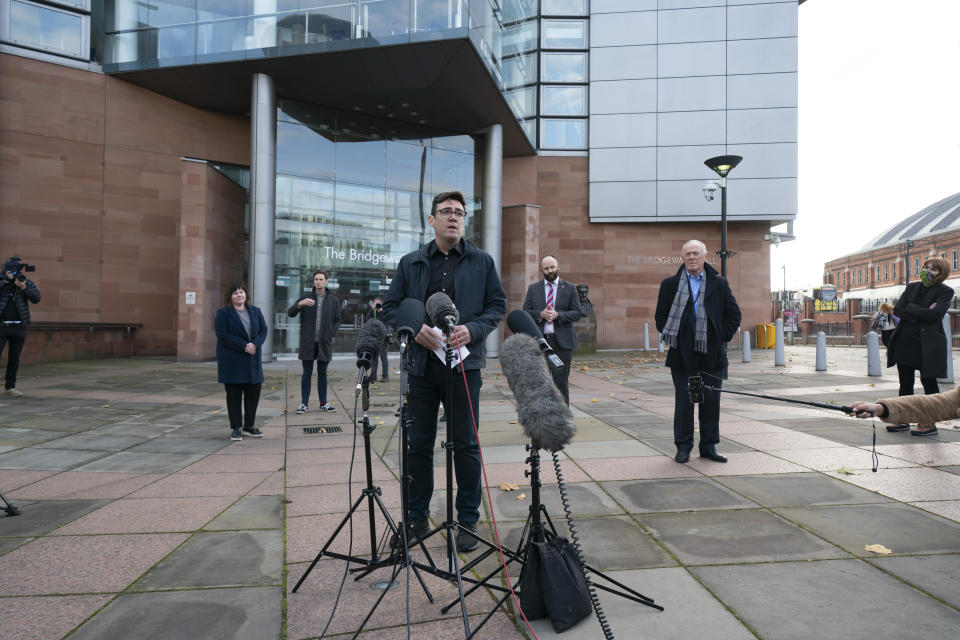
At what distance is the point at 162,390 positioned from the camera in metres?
10.9

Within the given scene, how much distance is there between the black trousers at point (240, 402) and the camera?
22.9 ft

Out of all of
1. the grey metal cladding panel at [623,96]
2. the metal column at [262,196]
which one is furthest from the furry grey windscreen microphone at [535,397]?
the grey metal cladding panel at [623,96]

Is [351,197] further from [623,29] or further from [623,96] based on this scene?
[623,29]

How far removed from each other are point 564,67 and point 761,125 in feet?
28.0

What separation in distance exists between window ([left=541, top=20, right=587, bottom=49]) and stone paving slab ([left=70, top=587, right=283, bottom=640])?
25617 millimetres

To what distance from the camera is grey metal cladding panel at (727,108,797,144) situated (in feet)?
75.9

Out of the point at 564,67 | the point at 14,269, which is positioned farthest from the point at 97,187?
the point at 564,67

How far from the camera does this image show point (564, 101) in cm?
2431

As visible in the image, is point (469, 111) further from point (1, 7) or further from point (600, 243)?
point (1, 7)

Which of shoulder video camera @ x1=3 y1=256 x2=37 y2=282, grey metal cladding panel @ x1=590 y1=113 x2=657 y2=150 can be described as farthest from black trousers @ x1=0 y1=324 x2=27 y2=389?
grey metal cladding panel @ x1=590 y1=113 x2=657 y2=150

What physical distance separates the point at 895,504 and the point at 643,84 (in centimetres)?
2312

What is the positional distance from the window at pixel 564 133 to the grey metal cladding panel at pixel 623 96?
897 mm

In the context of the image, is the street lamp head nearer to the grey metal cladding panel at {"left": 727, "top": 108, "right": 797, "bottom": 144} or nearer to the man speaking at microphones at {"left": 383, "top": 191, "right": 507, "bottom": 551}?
the grey metal cladding panel at {"left": 727, "top": 108, "right": 797, "bottom": 144}

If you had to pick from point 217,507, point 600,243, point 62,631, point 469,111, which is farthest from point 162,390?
point 600,243
